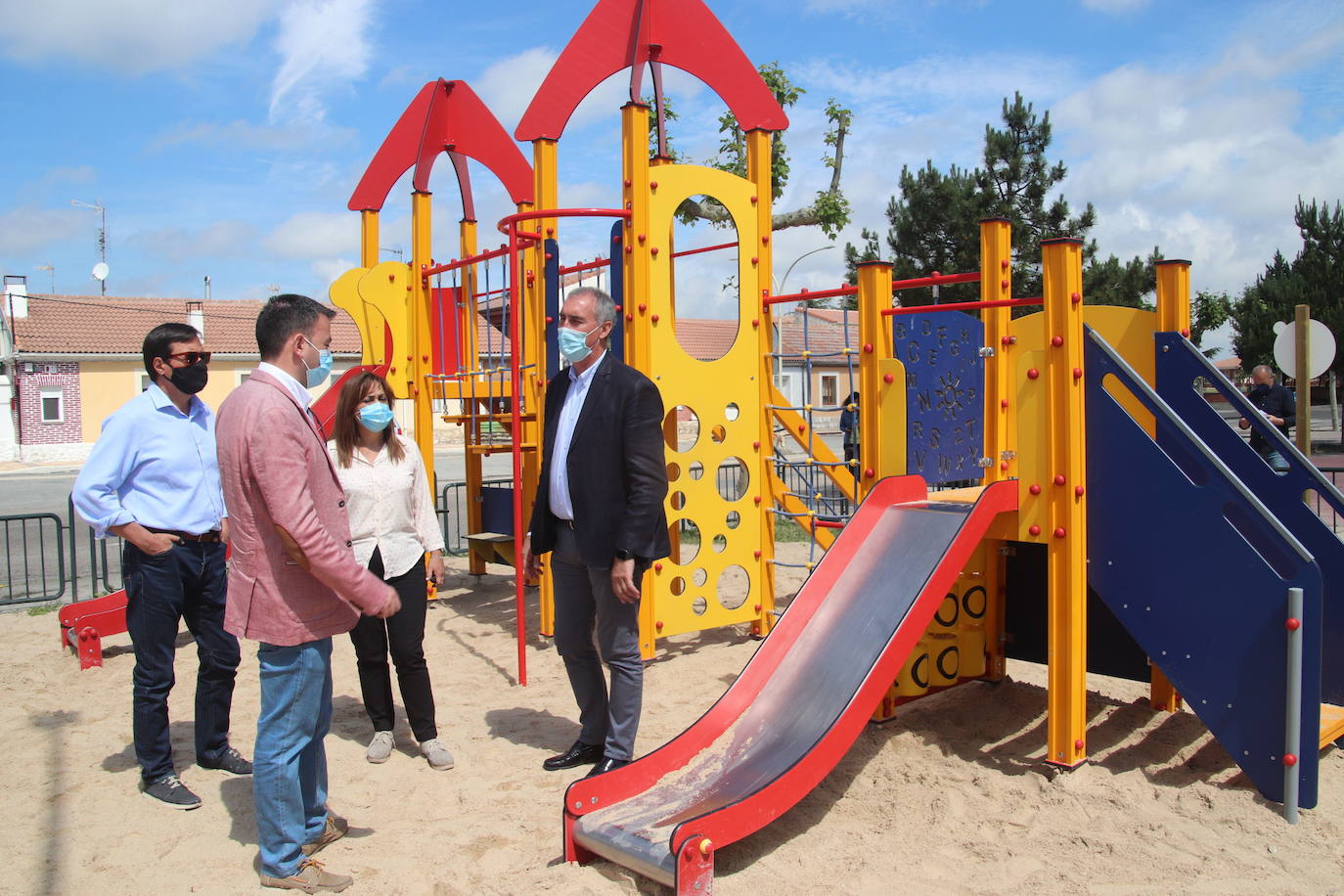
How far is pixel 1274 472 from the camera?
4.59 metres

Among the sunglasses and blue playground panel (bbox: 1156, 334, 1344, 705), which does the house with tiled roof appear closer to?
the sunglasses

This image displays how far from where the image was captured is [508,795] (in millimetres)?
3949

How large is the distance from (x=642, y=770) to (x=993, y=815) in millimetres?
1268

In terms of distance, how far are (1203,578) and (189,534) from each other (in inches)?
153

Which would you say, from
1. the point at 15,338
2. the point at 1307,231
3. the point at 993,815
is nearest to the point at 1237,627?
the point at 993,815

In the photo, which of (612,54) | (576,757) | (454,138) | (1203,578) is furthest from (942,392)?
(454,138)

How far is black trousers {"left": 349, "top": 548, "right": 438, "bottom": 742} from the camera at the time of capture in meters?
4.25

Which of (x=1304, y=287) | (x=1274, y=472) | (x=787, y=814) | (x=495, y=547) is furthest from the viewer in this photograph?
(x=1304, y=287)

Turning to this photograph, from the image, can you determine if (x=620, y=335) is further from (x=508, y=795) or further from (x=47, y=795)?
(x=47, y=795)

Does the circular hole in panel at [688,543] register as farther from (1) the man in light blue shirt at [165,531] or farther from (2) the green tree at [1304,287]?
(2) the green tree at [1304,287]

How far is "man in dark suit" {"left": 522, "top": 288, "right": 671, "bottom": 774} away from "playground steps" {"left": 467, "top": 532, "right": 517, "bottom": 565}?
3420 millimetres

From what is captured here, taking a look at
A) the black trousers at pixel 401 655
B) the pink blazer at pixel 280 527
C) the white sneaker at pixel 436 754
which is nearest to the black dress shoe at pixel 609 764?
the white sneaker at pixel 436 754

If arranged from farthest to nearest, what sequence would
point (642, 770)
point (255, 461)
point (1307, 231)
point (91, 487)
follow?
point (1307, 231) → point (91, 487) → point (642, 770) → point (255, 461)

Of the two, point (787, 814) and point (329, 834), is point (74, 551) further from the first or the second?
point (787, 814)
